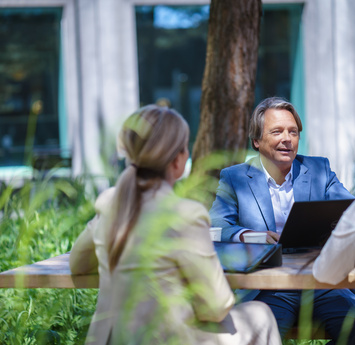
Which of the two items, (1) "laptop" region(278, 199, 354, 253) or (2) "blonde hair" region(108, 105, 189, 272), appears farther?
(1) "laptop" region(278, 199, 354, 253)

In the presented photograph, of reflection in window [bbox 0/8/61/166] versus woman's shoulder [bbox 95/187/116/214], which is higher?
reflection in window [bbox 0/8/61/166]

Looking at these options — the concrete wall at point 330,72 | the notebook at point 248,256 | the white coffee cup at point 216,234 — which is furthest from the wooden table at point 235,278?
the concrete wall at point 330,72

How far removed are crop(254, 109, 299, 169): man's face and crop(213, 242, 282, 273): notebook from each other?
766 millimetres

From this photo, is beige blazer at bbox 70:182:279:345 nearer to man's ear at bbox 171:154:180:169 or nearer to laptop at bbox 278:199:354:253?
man's ear at bbox 171:154:180:169

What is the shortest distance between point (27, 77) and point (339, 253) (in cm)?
734

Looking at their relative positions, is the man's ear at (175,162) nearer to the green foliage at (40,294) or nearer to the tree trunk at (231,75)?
the green foliage at (40,294)

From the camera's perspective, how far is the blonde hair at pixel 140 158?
6.52ft

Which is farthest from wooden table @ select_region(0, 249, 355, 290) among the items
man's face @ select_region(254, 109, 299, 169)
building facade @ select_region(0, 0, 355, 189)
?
building facade @ select_region(0, 0, 355, 189)

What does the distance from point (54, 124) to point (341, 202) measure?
6695 millimetres

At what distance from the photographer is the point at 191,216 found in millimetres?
1964

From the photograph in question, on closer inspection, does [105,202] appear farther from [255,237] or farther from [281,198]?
[281,198]

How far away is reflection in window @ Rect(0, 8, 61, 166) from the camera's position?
8.50 metres

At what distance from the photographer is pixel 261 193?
3.08 metres

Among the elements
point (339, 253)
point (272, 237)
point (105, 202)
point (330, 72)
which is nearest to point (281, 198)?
point (272, 237)
